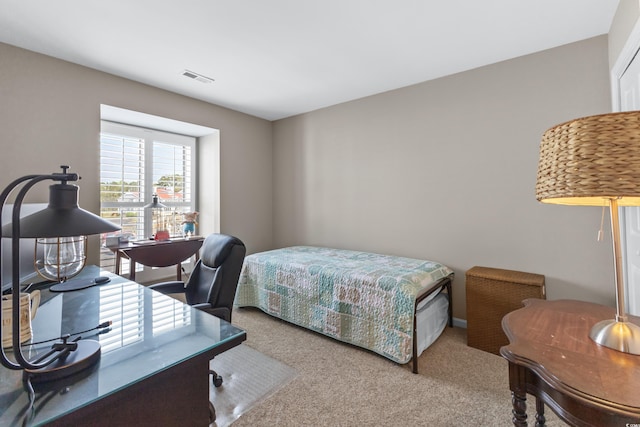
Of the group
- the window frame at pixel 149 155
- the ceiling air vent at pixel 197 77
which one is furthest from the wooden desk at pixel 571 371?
the window frame at pixel 149 155

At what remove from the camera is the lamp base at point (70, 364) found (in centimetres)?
72

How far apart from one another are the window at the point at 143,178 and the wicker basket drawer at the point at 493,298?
11.6ft

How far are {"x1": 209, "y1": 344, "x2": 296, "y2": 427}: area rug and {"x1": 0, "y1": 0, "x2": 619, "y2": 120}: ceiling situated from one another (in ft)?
8.19

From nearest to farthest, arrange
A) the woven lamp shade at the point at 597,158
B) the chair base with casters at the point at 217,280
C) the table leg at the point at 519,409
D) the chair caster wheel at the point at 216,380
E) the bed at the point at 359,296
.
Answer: the woven lamp shade at the point at 597,158 < the table leg at the point at 519,409 < the chair base with casters at the point at 217,280 < the chair caster wheel at the point at 216,380 < the bed at the point at 359,296

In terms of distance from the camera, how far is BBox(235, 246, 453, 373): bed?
211 centimetres

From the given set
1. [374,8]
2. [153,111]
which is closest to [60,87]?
[153,111]

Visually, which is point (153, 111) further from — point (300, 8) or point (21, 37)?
point (300, 8)

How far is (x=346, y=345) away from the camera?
2.43 m

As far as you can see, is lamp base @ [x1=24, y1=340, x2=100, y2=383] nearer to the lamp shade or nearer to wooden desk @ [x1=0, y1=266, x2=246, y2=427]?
wooden desk @ [x1=0, y1=266, x2=246, y2=427]

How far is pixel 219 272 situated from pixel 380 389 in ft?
4.18

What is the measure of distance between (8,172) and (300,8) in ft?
8.71

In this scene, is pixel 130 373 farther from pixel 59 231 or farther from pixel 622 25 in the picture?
pixel 622 25

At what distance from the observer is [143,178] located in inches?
140

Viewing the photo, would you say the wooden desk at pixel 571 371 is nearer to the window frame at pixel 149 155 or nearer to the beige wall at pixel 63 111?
the beige wall at pixel 63 111
